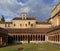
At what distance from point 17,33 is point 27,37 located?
145 inches

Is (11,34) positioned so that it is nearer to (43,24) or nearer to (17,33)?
(17,33)

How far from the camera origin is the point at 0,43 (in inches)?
1794

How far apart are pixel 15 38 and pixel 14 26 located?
15.6 metres

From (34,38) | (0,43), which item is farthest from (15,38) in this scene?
(0,43)

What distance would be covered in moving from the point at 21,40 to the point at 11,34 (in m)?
3.99

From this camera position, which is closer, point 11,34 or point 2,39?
point 2,39

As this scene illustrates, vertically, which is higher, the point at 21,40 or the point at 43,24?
the point at 43,24

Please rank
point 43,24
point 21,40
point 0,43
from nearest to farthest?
point 0,43 < point 21,40 < point 43,24

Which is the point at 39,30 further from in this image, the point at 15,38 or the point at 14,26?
the point at 14,26

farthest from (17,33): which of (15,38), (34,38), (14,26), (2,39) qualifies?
(2,39)

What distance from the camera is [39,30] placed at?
227ft

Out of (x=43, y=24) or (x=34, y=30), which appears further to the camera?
(x=43, y=24)

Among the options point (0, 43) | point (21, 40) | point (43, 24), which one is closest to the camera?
point (0, 43)

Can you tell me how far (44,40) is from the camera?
2677 inches
